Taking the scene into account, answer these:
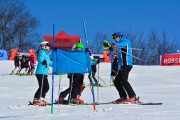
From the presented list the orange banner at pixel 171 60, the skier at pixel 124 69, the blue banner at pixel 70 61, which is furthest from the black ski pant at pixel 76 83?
the orange banner at pixel 171 60

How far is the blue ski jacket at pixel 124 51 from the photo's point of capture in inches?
423

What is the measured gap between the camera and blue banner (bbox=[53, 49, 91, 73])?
930cm

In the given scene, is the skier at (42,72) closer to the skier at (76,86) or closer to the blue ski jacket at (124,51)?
the skier at (76,86)

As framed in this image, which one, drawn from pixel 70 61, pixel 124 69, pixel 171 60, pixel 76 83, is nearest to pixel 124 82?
pixel 124 69

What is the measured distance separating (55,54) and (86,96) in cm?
455

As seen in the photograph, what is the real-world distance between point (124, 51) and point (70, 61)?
6.09ft

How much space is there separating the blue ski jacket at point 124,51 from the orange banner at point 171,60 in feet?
77.5

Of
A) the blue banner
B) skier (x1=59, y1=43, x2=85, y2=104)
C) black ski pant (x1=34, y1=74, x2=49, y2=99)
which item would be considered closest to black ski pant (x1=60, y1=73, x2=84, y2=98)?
skier (x1=59, y1=43, x2=85, y2=104)

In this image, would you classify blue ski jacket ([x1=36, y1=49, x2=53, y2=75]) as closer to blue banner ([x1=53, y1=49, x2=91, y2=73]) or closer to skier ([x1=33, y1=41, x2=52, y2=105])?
skier ([x1=33, y1=41, x2=52, y2=105])

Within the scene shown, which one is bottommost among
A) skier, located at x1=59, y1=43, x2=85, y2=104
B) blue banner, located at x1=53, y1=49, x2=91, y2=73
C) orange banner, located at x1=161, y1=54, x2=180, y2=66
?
skier, located at x1=59, y1=43, x2=85, y2=104

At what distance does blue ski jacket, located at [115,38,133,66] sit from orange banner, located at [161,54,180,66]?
23634mm

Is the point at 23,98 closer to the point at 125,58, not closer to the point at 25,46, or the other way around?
the point at 125,58

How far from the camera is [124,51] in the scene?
10773mm

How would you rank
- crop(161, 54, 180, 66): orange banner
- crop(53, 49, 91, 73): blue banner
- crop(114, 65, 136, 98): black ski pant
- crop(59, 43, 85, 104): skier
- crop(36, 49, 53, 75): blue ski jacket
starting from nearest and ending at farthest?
crop(53, 49, 91, 73): blue banner < crop(36, 49, 53, 75): blue ski jacket < crop(114, 65, 136, 98): black ski pant < crop(59, 43, 85, 104): skier < crop(161, 54, 180, 66): orange banner
